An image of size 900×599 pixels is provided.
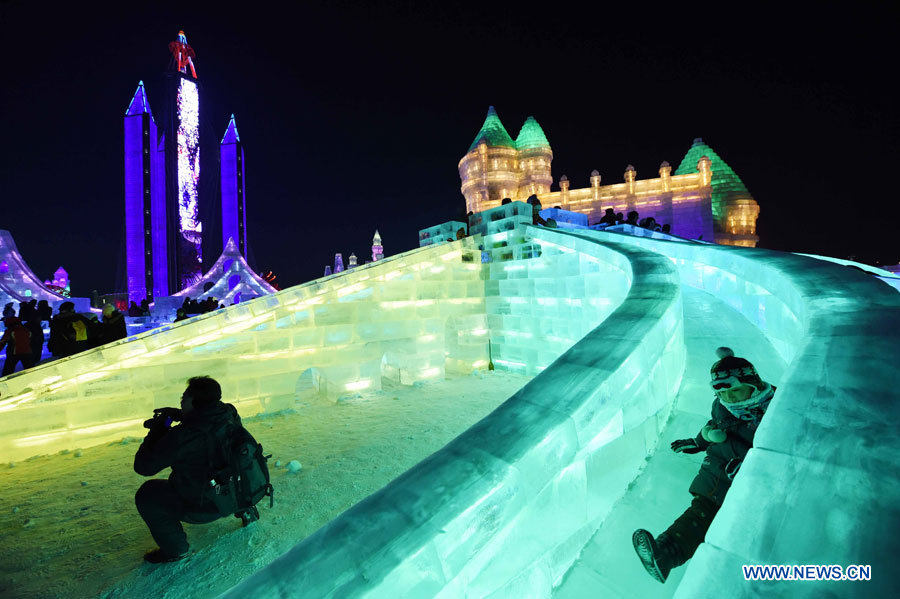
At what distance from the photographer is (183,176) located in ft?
120

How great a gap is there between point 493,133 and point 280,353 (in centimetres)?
3447

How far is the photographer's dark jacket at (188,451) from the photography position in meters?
2.63

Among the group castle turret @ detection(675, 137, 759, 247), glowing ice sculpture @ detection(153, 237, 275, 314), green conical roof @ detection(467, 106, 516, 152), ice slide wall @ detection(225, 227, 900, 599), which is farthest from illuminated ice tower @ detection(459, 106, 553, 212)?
ice slide wall @ detection(225, 227, 900, 599)

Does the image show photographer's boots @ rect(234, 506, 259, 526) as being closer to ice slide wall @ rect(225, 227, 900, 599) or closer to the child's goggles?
ice slide wall @ rect(225, 227, 900, 599)

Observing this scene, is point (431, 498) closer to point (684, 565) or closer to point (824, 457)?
point (824, 457)

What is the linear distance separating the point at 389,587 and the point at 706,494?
1.76 metres

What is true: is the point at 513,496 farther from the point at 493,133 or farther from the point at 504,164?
the point at 493,133

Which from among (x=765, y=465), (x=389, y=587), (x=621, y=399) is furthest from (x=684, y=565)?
(x=389, y=587)

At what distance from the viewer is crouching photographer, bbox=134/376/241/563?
2.70 metres

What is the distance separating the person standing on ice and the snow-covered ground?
2745 millimetres

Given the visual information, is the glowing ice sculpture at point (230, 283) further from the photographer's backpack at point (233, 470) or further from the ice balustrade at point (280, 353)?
the photographer's backpack at point (233, 470)

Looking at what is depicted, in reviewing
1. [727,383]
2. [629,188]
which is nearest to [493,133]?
[629,188]

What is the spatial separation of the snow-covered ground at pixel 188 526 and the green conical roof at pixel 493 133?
3368 centimetres

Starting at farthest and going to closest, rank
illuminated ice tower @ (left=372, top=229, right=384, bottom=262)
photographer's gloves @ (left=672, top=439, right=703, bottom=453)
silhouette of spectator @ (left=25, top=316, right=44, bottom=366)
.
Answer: illuminated ice tower @ (left=372, top=229, right=384, bottom=262) → silhouette of spectator @ (left=25, top=316, right=44, bottom=366) → photographer's gloves @ (left=672, top=439, right=703, bottom=453)
